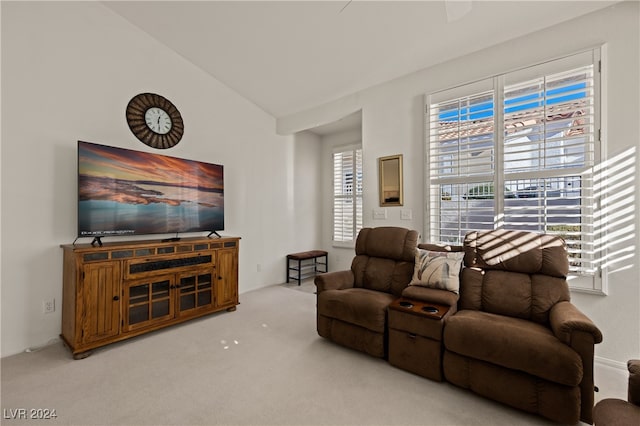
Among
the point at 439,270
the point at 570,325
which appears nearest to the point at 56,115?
the point at 439,270

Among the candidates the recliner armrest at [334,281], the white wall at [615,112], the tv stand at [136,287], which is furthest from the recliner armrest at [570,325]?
the tv stand at [136,287]

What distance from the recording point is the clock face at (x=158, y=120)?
11.1 feet

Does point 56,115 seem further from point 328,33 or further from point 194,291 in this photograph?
point 328,33

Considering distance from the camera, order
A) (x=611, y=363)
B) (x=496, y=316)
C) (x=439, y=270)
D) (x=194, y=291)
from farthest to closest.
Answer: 1. (x=194, y=291)
2. (x=439, y=270)
3. (x=611, y=363)
4. (x=496, y=316)

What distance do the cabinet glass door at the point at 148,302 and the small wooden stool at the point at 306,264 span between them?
2.30 meters

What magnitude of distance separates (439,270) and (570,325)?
975 millimetres

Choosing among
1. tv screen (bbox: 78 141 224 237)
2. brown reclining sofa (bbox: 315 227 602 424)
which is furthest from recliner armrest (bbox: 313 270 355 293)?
tv screen (bbox: 78 141 224 237)

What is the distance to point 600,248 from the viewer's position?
7.76ft

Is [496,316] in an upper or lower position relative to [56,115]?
lower

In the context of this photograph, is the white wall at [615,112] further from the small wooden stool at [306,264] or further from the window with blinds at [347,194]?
the small wooden stool at [306,264]

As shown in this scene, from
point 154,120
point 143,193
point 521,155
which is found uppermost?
point 154,120

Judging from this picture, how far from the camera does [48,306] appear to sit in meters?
2.69

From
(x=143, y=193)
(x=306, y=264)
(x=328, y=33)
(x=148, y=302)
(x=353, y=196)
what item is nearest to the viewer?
(x=148, y=302)

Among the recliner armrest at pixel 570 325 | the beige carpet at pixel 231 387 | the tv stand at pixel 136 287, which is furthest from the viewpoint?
the tv stand at pixel 136 287
